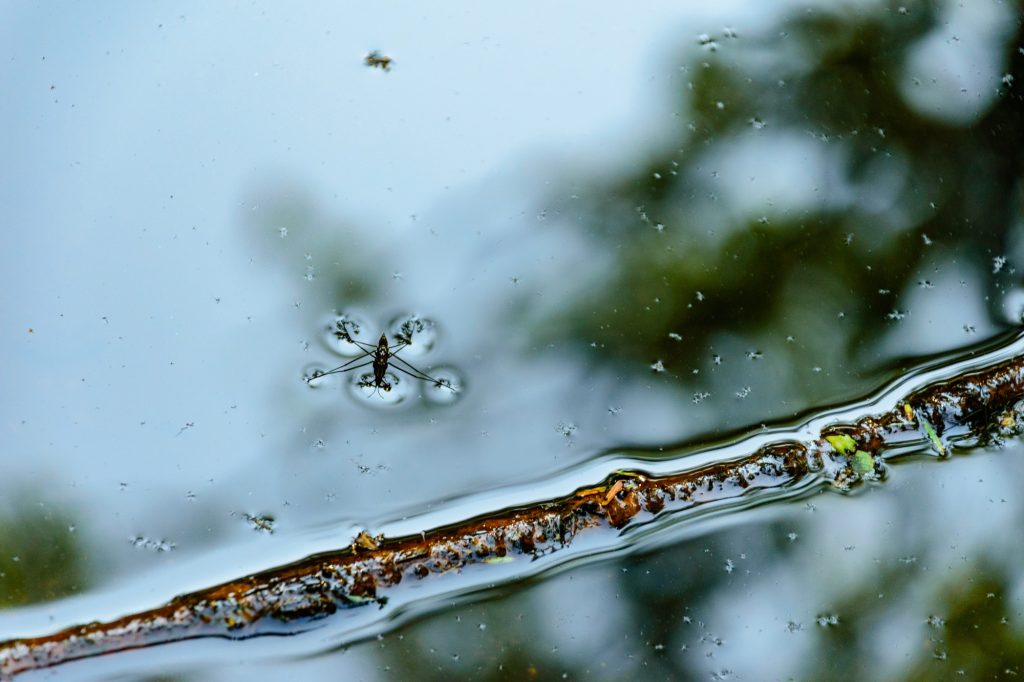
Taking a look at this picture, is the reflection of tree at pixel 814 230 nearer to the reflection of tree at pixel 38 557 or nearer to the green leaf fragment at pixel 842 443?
the green leaf fragment at pixel 842 443

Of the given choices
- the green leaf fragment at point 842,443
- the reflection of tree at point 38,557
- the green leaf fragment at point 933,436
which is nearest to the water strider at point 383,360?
the reflection of tree at point 38,557

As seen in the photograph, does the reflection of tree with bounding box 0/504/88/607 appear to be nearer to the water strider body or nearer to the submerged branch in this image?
the submerged branch

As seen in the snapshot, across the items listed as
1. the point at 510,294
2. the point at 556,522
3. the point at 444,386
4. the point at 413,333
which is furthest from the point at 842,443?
the point at 413,333

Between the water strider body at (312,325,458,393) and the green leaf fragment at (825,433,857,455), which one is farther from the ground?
the water strider body at (312,325,458,393)

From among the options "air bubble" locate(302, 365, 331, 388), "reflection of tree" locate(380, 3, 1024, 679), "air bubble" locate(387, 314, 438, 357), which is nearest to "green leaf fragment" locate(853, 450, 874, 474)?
"reflection of tree" locate(380, 3, 1024, 679)

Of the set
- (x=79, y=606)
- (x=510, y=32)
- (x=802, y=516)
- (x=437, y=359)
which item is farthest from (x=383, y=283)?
(x=802, y=516)

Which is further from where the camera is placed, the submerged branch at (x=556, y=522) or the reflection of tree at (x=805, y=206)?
the reflection of tree at (x=805, y=206)

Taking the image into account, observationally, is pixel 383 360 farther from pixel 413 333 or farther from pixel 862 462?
pixel 862 462
